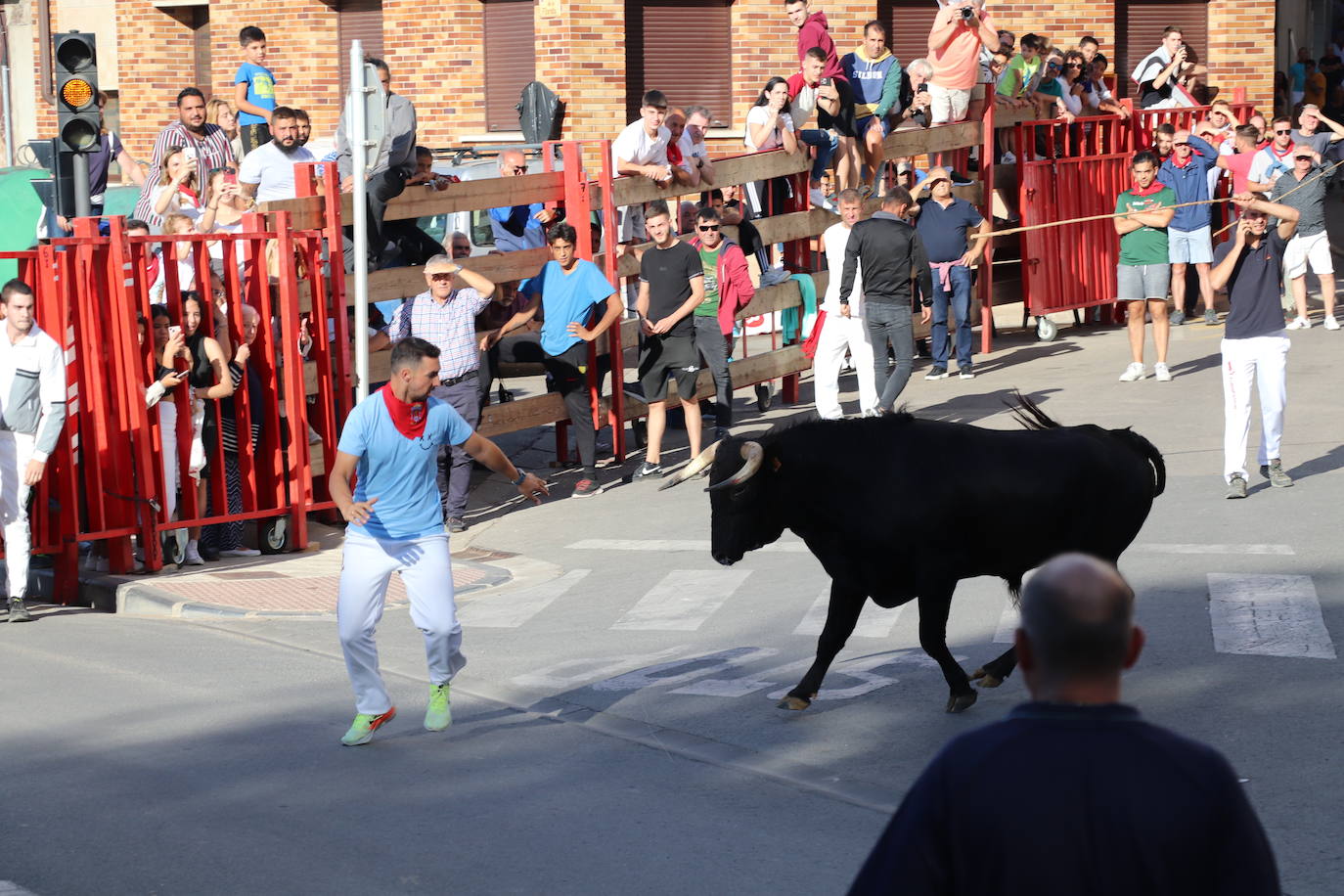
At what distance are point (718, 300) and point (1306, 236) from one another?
739 centimetres

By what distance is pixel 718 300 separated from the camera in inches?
605

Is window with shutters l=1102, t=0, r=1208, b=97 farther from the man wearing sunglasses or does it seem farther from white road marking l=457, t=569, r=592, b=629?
white road marking l=457, t=569, r=592, b=629

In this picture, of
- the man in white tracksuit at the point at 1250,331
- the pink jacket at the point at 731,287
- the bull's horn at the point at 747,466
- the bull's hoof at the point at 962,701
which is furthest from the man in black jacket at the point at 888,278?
the bull's horn at the point at 747,466

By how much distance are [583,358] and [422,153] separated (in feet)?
6.74

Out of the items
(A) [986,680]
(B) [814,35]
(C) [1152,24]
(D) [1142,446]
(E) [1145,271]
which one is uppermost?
(C) [1152,24]

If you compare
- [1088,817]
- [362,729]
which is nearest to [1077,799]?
[1088,817]

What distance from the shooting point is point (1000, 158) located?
20.9 meters

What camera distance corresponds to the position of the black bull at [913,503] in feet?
26.9

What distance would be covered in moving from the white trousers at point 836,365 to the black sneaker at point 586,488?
1961mm

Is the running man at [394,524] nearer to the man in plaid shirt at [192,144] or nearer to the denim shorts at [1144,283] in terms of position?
the man in plaid shirt at [192,144]

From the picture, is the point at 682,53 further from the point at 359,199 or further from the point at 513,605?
the point at 513,605

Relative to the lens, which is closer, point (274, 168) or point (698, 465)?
point (698, 465)

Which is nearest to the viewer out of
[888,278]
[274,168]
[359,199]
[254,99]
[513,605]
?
[513,605]

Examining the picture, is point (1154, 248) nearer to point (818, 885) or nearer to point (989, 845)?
point (818, 885)
